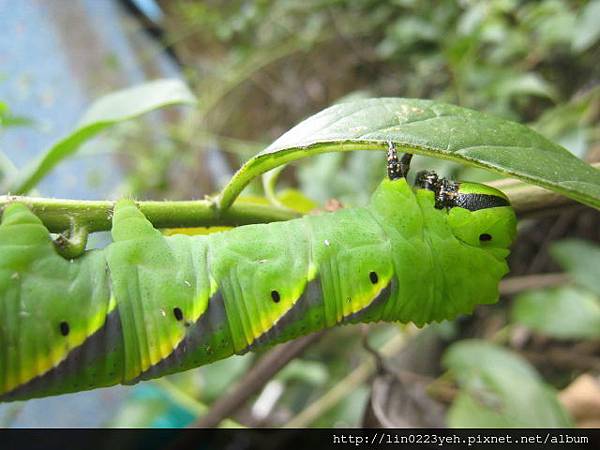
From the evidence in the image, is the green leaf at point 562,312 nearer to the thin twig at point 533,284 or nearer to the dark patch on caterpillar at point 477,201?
the thin twig at point 533,284

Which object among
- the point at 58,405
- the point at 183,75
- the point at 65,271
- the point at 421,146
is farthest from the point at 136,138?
the point at 421,146

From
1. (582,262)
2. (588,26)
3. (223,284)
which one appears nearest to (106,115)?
(223,284)

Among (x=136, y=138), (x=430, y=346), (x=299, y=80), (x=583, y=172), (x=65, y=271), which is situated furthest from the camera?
(x=299, y=80)

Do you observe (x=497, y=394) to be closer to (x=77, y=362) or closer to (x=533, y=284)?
(x=533, y=284)

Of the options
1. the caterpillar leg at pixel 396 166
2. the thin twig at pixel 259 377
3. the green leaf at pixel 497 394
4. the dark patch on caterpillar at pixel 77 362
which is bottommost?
the green leaf at pixel 497 394

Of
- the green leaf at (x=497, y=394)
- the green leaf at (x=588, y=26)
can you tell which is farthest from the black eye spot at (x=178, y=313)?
the green leaf at (x=588, y=26)

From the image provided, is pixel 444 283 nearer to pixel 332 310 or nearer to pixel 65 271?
pixel 332 310

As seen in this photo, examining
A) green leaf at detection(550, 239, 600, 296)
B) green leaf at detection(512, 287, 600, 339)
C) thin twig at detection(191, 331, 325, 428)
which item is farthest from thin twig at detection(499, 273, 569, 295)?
thin twig at detection(191, 331, 325, 428)
